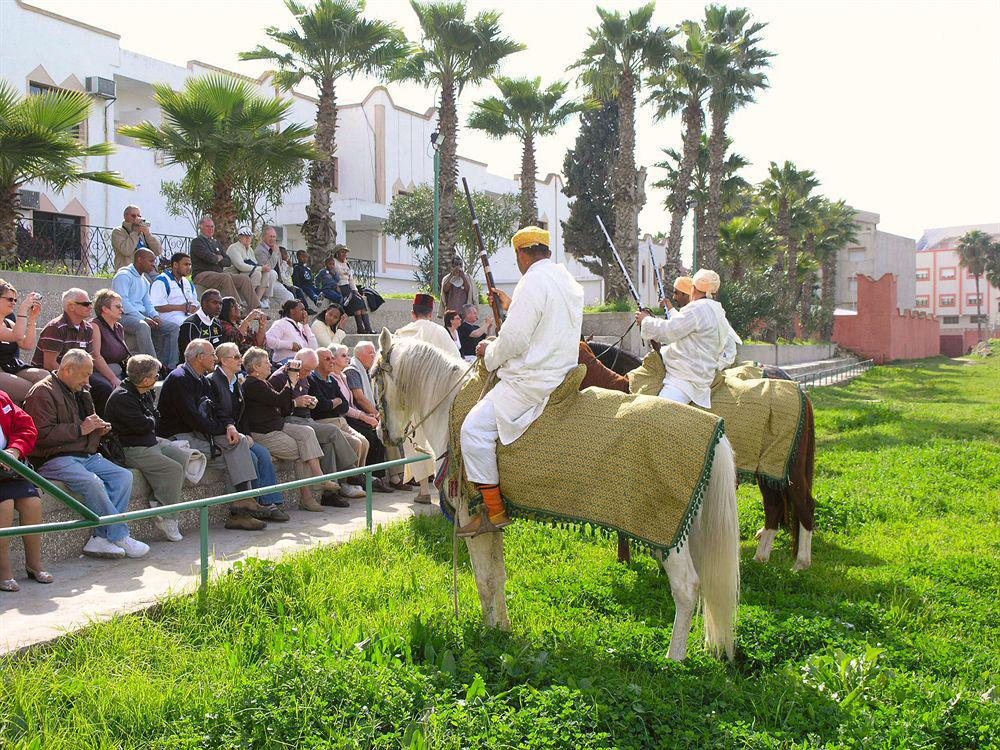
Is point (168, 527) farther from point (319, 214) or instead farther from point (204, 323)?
point (319, 214)

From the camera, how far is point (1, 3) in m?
22.9

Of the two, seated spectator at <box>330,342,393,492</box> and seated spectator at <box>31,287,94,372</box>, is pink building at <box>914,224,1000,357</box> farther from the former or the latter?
seated spectator at <box>31,287,94,372</box>

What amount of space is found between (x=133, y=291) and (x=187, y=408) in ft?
10.3

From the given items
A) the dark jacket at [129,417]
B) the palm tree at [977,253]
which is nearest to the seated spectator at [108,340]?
the dark jacket at [129,417]

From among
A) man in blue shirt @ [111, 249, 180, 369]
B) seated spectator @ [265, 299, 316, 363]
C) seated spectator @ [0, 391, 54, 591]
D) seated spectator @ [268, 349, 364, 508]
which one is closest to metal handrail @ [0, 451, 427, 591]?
seated spectator @ [0, 391, 54, 591]

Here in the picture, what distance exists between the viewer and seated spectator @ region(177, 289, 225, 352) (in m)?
9.66

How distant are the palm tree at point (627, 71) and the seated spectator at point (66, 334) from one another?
2001cm

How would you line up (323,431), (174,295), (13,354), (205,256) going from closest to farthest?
1. (13,354)
2. (323,431)
3. (174,295)
4. (205,256)

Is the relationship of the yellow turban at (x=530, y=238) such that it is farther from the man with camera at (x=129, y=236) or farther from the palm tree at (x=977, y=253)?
the palm tree at (x=977, y=253)

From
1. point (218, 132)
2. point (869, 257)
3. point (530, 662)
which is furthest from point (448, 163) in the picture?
point (869, 257)

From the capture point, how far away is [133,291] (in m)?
9.91

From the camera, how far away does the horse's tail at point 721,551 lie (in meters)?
4.69

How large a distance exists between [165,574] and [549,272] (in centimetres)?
357

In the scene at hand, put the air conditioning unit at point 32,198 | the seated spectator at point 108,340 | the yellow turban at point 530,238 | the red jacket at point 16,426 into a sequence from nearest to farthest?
the yellow turban at point 530,238, the red jacket at point 16,426, the seated spectator at point 108,340, the air conditioning unit at point 32,198
